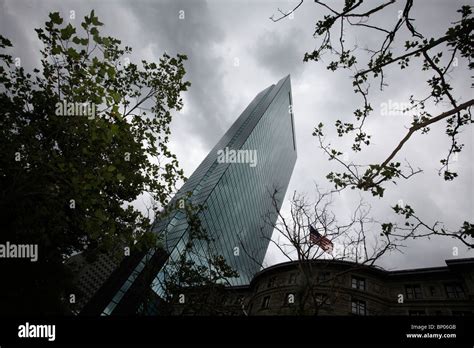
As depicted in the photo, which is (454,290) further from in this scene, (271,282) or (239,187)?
(239,187)

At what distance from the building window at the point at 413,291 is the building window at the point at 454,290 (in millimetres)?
2493

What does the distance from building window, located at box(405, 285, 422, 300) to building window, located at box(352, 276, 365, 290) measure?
176 inches

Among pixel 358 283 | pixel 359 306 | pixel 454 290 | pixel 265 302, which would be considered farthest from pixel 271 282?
pixel 454 290

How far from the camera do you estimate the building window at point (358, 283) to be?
92.3 ft

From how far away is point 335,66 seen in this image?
6586 mm

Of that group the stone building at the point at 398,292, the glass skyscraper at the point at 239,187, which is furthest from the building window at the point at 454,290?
the glass skyscraper at the point at 239,187

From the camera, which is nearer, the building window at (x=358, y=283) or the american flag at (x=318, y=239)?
the american flag at (x=318, y=239)

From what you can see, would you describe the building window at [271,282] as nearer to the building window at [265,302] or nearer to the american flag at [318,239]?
the building window at [265,302]

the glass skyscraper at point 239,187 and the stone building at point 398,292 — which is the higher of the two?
the glass skyscraper at point 239,187

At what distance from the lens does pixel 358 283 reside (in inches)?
1118

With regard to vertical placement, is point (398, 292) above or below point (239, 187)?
below

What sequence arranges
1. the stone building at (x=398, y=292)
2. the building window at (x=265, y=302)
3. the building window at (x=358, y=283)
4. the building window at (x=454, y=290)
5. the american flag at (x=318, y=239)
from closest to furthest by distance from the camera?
the american flag at (x=318, y=239)
the stone building at (x=398, y=292)
the building window at (x=454, y=290)
the building window at (x=358, y=283)
the building window at (x=265, y=302)

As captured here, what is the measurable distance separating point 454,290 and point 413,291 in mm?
3556

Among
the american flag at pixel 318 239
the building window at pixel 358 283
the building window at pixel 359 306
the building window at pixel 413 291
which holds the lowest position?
the building window at pixel 359 306
